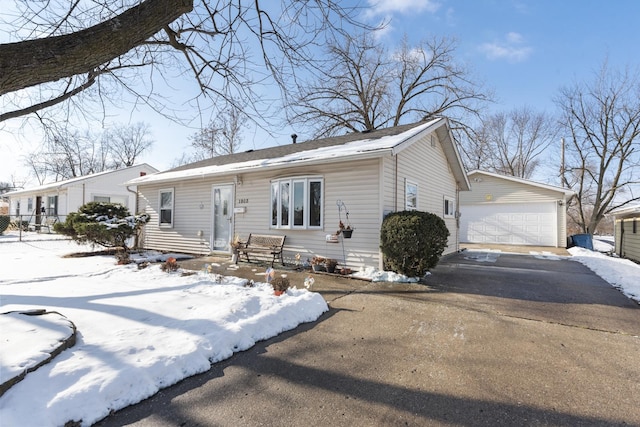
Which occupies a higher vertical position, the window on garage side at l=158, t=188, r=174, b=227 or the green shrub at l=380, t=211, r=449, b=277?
the window on garage side at l=158, t=188, r=174, b=227

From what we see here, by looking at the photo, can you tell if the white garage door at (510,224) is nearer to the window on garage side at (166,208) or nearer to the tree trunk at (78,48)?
the window on garage side at (166,208)

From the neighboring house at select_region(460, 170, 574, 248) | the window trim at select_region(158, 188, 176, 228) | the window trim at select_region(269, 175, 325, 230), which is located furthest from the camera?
the neighboring house at select_region(460, 170, 574, 248)

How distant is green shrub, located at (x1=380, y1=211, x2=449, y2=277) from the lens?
20.3 feet

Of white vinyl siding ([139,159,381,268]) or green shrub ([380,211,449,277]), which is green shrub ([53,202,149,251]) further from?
green shrub ([380,211,449,277])

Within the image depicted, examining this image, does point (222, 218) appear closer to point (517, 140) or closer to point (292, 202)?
point (292, 202)

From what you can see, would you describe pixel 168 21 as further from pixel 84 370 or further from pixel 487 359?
pixel 487 359

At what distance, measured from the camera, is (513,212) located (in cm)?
1625

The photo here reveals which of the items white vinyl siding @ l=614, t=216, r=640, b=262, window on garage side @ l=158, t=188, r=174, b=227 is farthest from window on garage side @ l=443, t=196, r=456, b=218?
window on garage side @ l=158, t=188, r=174, b=227

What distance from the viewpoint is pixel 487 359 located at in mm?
3006

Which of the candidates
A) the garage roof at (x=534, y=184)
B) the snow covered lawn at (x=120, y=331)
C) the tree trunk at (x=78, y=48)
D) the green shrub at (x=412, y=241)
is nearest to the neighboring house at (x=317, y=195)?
the green shrub at (x=412, y=241)

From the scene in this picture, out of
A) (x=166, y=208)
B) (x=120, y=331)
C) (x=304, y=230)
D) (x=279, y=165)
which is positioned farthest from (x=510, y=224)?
(x=120, y=331)

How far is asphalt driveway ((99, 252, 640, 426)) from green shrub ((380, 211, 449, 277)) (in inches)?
58.9

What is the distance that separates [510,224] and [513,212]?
681 millimetres

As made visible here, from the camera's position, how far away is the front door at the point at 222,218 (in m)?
9.92
